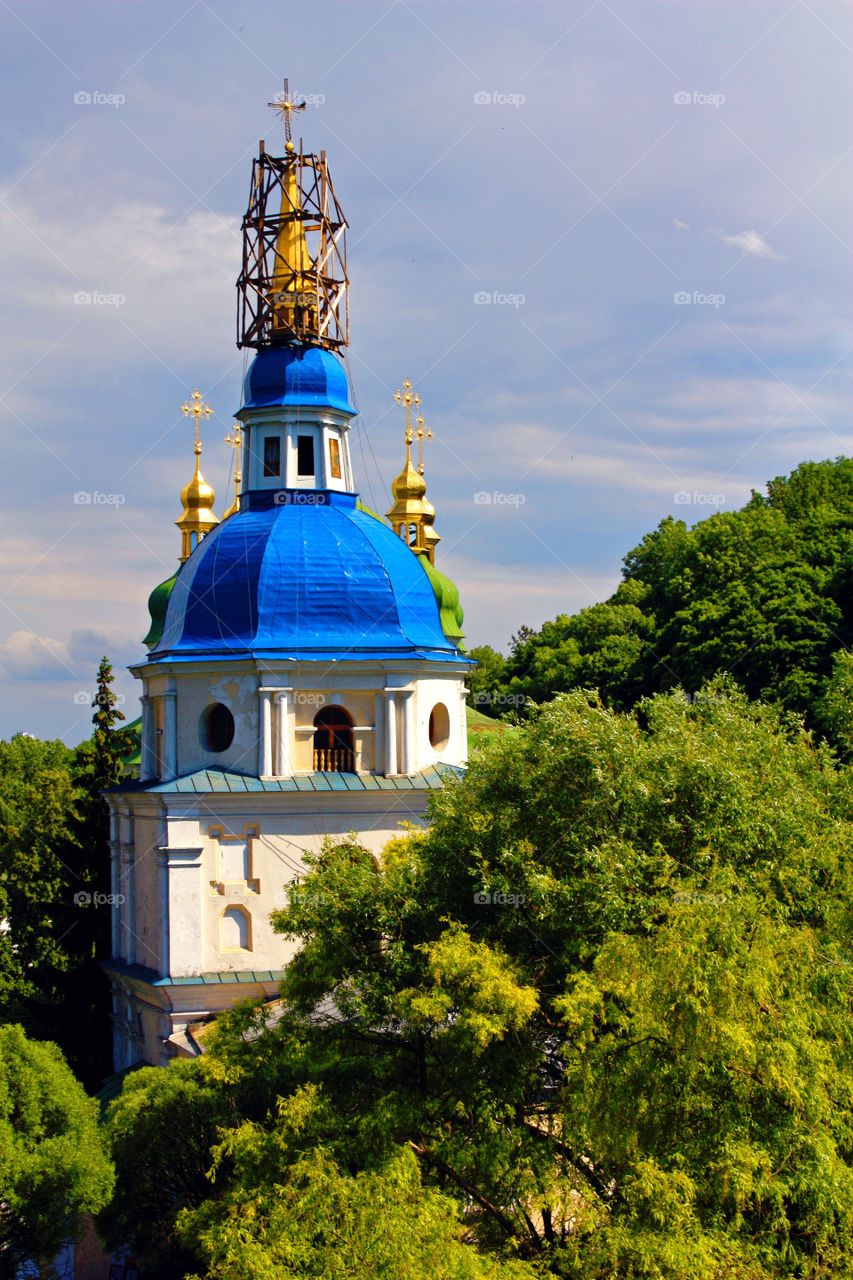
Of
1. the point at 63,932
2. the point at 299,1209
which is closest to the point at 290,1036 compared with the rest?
the point at 299,1209

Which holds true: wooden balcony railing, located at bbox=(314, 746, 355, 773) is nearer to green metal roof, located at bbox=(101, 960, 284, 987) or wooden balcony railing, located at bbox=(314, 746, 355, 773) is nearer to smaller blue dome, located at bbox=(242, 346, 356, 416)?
green metal roof, located at bbox=(101, 960, 284, 987)

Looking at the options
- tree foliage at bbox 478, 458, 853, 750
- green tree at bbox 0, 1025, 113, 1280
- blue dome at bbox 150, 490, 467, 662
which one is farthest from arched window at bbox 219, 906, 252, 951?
tree foliage at bbox 478, 458, 853, 750

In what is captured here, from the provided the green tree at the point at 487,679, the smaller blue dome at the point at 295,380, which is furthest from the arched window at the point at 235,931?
the green tree at the point at 487,679

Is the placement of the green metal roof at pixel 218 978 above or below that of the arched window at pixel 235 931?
below

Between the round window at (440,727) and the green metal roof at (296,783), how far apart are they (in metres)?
1.59

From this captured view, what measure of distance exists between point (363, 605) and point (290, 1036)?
11698 mm

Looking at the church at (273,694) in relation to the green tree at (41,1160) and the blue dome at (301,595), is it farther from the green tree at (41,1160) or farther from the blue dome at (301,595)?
the green tree at (41,1160)

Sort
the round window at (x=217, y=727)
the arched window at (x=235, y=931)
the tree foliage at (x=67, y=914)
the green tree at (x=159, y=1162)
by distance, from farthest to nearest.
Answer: the tree foliage at (x=67, y=914), the round window at (x=217, y=727), the arched window at (x=235, y=931), the green tree at (x=159, y=1162)

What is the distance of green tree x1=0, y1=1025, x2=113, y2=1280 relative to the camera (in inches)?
683

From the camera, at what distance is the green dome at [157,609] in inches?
1658

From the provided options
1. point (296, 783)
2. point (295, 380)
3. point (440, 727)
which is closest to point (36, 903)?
point (296, 783)

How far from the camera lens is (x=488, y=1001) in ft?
49.1

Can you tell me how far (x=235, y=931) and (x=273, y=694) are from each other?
427 cm

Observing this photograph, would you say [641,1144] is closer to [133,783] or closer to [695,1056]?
[695,1056]
